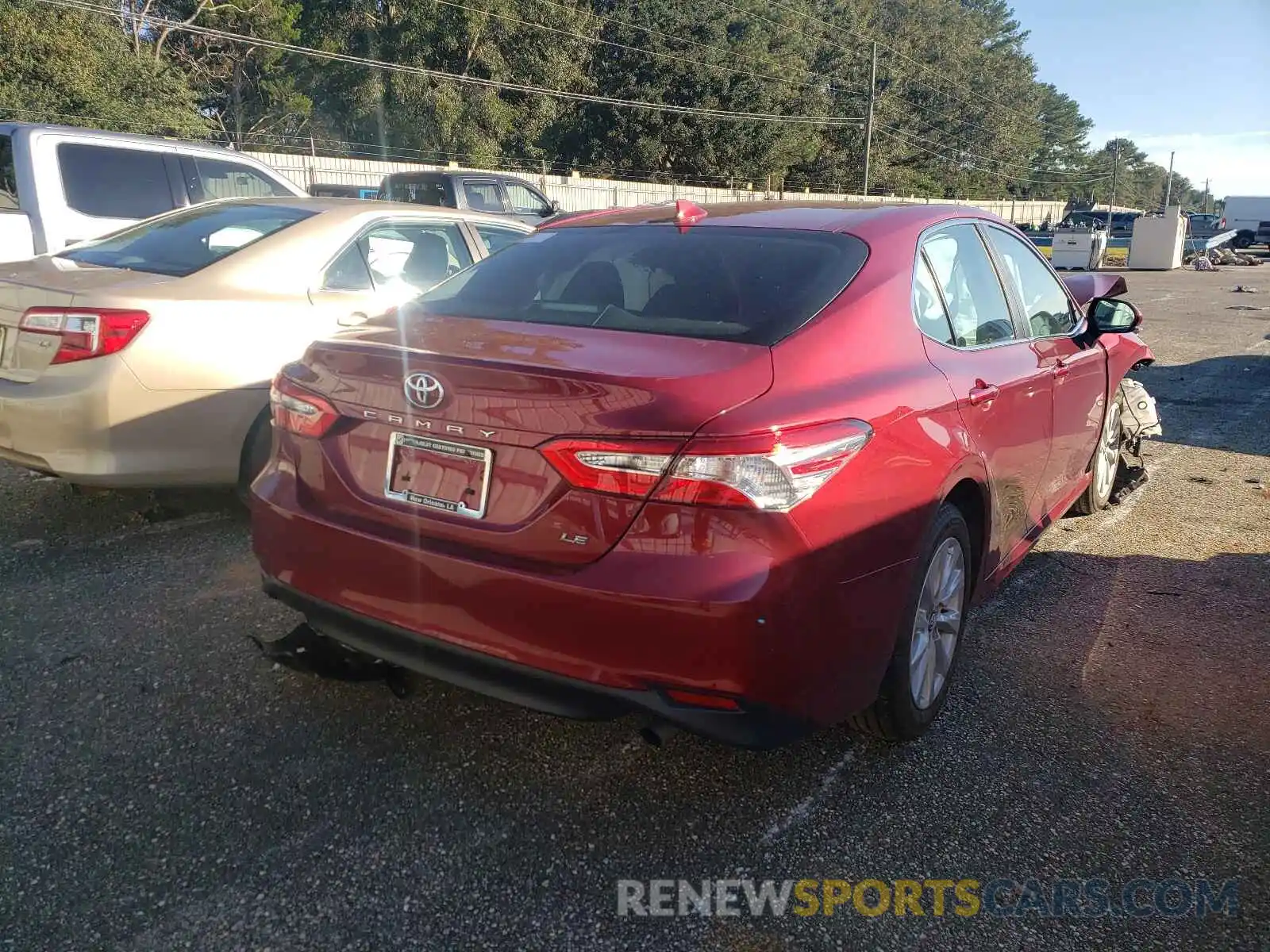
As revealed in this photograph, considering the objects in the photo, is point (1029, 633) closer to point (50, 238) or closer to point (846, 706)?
point (846, 706)

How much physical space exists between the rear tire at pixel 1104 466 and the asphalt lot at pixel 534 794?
3.68ft

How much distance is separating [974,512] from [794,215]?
118 centimetres

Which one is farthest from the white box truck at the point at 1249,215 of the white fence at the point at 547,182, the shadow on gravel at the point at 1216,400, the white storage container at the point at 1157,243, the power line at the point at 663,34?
the shadow on gravel at the point at 1216,400

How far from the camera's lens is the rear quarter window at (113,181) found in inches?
285

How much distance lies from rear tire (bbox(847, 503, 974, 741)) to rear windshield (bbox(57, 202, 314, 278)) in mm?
3606

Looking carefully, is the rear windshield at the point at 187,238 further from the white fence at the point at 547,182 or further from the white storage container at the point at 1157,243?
the white storage container at the point at 1157,243

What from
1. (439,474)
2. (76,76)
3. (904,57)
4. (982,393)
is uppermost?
(904,57)

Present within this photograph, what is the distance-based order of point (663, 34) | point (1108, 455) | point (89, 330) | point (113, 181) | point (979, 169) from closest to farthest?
point (89, 330) → point (1108, 455) → point (113, 181) → point (663, 34) → point (979, 169)

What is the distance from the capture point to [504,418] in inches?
91.7

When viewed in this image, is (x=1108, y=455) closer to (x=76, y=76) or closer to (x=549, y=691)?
(x=549, y=691)

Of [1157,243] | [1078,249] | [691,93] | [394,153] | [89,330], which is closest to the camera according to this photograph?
[89,330]

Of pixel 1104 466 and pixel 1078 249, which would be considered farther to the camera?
pixel 1078 249

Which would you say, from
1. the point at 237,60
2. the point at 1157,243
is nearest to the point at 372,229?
the point at 1157,243

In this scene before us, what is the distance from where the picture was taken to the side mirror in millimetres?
4332
